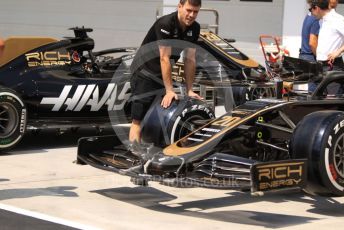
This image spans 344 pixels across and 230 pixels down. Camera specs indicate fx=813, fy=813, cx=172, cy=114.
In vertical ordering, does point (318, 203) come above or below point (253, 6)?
below

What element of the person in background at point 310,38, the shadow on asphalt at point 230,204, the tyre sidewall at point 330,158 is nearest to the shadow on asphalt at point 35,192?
the shadow on asphalt at point 230,204

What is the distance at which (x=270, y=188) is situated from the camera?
633cm

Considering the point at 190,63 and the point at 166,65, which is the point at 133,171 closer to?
the point at 166,65

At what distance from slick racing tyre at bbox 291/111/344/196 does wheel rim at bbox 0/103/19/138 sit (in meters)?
3.94

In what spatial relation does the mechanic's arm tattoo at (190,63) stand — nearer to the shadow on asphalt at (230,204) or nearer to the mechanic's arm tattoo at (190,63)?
the mechanic's arm tattoo at (190,63)

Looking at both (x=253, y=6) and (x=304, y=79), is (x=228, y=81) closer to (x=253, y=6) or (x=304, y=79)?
(x=304, y=79)

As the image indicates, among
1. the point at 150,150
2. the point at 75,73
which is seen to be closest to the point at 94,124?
the point at 75,73

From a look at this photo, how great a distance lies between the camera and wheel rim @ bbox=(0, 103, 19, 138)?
30.9 ft

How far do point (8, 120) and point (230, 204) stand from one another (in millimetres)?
3317

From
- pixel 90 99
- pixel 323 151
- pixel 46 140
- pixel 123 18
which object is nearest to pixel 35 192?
pixel 90 99

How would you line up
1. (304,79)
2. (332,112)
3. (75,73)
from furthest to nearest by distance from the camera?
(75,73) < (304,79) < (332,112)

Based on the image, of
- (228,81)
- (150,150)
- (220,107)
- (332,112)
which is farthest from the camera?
(220,107)

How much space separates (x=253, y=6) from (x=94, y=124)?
364 inches

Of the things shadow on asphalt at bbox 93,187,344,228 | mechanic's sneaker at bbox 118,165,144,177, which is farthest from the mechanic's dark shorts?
mechanic's sneaker at bbox 118,165,144,177
